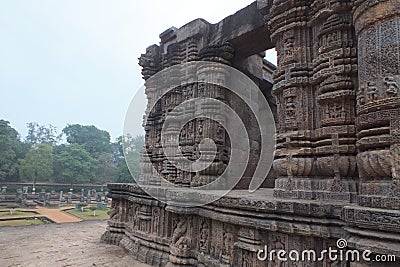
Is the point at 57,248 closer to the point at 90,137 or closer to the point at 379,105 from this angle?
the point at 379,105

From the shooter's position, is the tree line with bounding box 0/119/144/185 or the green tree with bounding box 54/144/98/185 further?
the green tree with bounding box 54/144/98/185

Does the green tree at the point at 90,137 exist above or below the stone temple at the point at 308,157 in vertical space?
above

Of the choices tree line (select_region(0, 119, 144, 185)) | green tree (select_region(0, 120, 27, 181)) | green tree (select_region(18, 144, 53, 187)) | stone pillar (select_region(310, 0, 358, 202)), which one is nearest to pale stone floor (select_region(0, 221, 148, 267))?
stone pillar (select_region(310, 0, 358, 202))

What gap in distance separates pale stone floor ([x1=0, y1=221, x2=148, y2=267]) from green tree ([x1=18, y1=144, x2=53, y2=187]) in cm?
2634

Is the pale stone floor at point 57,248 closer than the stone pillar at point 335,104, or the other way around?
the stone pillar at point 335,104

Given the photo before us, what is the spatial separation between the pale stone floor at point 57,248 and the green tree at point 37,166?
2634 cm

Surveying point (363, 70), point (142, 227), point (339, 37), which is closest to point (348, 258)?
point (363, 70)

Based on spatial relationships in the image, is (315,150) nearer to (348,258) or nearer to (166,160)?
(348,258)

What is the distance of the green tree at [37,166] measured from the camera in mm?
32375

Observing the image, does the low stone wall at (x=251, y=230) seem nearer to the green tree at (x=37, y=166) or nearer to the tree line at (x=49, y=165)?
the tree line at (x=49, y=165)

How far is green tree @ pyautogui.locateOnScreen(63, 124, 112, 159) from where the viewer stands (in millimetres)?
54250

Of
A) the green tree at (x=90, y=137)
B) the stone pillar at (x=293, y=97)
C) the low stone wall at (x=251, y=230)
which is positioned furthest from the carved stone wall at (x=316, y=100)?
the green tree at (x=90, y=137)

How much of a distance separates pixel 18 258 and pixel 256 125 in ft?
22.1

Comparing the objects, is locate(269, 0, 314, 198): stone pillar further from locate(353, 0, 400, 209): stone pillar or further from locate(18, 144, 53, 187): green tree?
locate(18, 144, 53, 187): green tree
